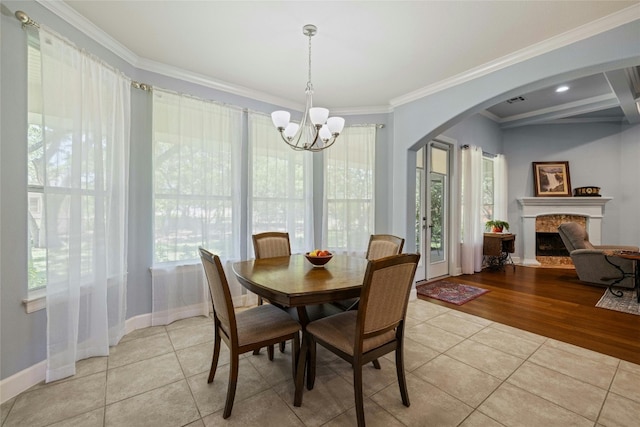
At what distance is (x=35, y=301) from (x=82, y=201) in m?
0.77

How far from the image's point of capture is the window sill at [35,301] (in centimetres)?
190

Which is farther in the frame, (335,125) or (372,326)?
(335,125)

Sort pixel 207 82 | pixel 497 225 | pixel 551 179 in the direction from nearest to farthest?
pixel 207 82, pixel 497 225, pixel 551 179

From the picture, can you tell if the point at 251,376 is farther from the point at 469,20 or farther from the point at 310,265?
the point at 469,20

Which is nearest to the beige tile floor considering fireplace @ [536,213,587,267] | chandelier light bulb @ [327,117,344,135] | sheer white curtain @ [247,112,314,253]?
sheer white curtain @ [247,112,314,253]

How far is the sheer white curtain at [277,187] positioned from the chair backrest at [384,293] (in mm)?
2312

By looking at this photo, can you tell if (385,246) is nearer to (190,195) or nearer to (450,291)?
(450,291)

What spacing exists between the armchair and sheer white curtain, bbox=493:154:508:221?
1.34 metres

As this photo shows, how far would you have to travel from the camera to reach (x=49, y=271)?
1971 mm

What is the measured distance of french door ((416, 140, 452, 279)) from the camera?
4582 mm

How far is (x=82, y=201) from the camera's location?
7.12ft

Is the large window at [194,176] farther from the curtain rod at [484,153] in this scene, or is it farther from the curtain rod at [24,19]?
the curtain rod at [484,153]

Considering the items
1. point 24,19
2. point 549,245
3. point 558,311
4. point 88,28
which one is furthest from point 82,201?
point 549,245

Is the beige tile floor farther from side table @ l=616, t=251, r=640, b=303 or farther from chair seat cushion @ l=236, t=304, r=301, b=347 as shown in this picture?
side table @ l=616, t=251, r=640, b=303
